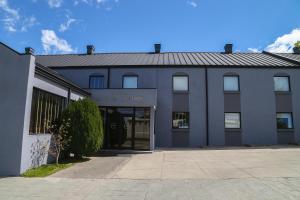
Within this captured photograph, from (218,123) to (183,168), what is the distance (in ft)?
34.7

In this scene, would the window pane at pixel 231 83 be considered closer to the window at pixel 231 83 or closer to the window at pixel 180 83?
the window at pixel 231 83

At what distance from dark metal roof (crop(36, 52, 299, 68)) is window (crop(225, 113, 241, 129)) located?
12.7 feet

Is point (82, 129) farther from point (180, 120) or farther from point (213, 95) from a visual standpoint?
point (213, 95)

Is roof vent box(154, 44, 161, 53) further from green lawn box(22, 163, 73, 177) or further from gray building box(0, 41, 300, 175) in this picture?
green lawn box(22, 163, 73, 177)

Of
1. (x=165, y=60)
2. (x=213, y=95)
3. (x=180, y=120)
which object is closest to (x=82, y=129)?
(x=180, y=120)

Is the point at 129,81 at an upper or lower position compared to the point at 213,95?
upper

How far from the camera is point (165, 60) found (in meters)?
23.7

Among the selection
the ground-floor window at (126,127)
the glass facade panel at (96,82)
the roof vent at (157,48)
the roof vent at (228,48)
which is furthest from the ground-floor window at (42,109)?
the roof vent at (228,48)

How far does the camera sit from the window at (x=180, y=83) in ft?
71.7

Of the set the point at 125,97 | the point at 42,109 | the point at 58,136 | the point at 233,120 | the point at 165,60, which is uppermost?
the point at 165,60

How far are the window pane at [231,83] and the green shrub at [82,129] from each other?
39.8 ft

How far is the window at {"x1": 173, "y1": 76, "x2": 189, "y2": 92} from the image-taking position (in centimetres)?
2184

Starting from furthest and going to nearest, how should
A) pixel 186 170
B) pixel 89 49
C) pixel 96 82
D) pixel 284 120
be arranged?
1. pixel 89 49
2. pixel 96 82
3. pixel 284 120
4. pixel 186 170

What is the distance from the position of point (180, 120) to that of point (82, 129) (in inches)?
391
